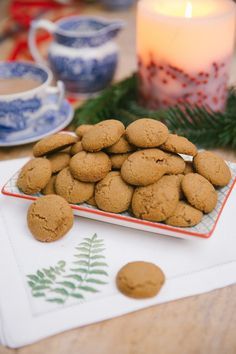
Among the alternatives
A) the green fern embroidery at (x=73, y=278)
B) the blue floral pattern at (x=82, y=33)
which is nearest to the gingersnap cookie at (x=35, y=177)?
the green fern embroidery at (x=73, y=278)

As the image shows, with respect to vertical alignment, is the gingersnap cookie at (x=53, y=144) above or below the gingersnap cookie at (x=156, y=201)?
above

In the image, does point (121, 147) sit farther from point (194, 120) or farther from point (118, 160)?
point (194, 120)

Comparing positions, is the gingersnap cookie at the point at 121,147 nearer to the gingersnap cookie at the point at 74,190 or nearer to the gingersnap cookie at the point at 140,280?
the gingersnap cookie at the point at 74,190

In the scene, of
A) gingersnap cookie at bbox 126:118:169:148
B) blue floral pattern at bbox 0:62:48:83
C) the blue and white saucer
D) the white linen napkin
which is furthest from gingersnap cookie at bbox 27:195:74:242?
blue floral pattern at bbox 0:62:48:83

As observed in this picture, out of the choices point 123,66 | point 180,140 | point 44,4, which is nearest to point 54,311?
point 180,140

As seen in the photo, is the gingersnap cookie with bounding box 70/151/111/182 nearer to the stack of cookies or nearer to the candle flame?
the stack of cookies

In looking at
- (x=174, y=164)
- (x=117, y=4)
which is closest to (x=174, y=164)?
(x=174, y=164)

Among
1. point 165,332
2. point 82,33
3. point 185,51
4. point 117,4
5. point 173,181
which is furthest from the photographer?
point 117,4
